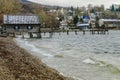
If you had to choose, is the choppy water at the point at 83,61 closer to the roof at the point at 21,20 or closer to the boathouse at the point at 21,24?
the boathouse at the point at 21,24

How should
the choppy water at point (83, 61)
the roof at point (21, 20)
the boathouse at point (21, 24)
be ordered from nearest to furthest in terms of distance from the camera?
the choppy water at point (83, 61) < the boathouse at point (21, 24) < the roof at point (21, 20)

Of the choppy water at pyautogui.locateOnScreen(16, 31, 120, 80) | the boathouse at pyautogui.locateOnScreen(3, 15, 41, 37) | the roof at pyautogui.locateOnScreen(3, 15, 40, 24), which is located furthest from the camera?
the roof at pyautogui.locateOnScreen(3, 15, 40, 24)

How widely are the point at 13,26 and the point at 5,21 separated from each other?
2.75 meters

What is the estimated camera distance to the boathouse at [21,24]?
317ft

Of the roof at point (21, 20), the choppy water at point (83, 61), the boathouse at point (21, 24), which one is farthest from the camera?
the roof at point (21, 20)

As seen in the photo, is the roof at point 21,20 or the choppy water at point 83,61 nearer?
the choppy water at point 83,61

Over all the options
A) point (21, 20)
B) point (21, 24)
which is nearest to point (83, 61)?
point (21, 24)

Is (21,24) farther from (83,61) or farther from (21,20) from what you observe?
(83,61)

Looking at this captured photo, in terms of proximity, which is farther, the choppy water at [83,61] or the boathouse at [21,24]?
the boathouse at [21,24]

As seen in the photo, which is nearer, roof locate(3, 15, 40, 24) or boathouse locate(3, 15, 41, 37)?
boathouse locate(3, 15, 41, 37)

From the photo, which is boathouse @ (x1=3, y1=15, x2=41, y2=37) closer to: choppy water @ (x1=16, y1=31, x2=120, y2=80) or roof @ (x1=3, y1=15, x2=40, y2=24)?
roof @ (x1=3, y1=15, x2=40, y2=24)

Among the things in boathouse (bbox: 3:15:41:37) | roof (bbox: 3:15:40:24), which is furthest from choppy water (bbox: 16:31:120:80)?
roof (bbox: 3:15:40:24)

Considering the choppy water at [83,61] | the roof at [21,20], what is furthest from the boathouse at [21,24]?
the choppy water at [83,61]

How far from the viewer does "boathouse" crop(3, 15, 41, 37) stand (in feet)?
317
